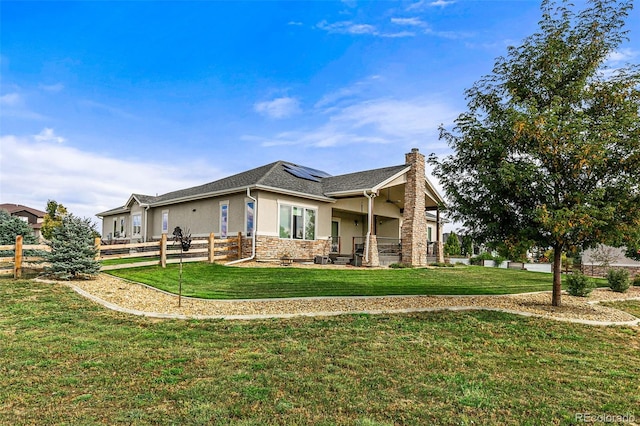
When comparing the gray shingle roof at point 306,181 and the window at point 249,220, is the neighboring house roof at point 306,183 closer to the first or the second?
the gray shingle roof at point 306,181

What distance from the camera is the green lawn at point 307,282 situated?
34.1 ft

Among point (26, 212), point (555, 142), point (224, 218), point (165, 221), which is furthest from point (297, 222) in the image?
point (26, 212)

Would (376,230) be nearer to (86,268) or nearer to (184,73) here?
(184,73)

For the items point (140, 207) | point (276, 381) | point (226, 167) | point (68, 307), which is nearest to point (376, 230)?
point (226, 167)

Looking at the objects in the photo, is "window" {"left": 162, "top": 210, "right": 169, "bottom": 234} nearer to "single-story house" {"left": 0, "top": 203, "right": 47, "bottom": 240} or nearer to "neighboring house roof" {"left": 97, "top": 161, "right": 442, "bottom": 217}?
"neighboring house roof" {"left": 97, "top": 161, "right": 442, "bottom": 217}

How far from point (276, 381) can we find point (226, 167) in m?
23.5

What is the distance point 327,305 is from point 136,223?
903 inches

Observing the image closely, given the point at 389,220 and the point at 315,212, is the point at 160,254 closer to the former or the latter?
the point at 315,212

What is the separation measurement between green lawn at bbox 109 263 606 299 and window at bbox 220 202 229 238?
3.52 meters

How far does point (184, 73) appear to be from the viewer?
15242 mm

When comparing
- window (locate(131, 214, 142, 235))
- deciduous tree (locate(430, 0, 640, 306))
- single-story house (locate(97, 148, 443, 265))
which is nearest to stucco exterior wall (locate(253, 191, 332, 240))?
single-story house (locate(97, 148, 443, 265))

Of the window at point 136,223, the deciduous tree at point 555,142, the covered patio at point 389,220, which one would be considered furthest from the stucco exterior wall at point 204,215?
the deciduous tree at point 555,142

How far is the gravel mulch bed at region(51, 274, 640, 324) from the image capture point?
8062 mm

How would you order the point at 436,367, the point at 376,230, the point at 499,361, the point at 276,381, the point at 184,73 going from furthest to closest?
the point at 376,230, the point at 184,73, the point at 499,361, the point at 436,367, the point at 276,381
